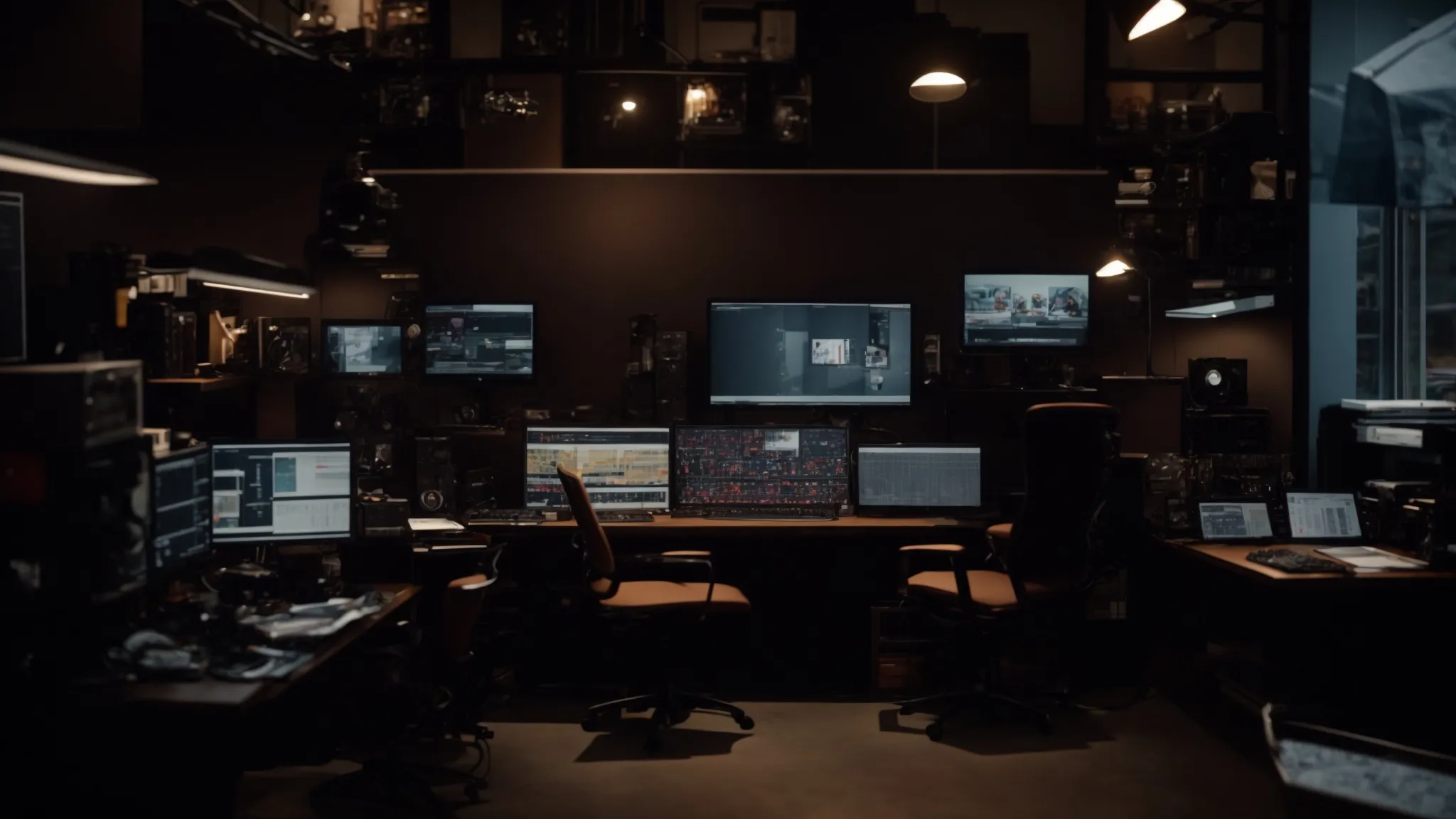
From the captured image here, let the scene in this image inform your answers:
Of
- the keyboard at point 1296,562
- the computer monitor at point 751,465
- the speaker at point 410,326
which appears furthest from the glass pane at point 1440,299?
the speaker at point 410,326

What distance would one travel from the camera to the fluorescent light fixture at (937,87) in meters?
4.90

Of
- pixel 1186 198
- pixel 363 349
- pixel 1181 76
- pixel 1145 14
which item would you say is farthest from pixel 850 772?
pixel 1181 76

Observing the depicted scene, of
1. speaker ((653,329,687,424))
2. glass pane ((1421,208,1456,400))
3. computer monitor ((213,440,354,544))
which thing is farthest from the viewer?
glass pane ((1421,208,1456,400))

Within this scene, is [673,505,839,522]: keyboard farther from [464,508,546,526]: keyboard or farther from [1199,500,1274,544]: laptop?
[1199,500,1274,544]: laptop

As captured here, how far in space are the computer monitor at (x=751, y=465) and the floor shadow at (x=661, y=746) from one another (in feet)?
3.42

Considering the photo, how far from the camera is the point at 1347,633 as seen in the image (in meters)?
4.64

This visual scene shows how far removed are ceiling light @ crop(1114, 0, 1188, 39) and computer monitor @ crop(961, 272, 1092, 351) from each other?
3.77 feet

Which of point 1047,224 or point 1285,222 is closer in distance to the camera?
point 1285,222

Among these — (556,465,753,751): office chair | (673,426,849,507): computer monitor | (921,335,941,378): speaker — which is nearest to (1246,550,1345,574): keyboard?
(921,335,941,378): speaker

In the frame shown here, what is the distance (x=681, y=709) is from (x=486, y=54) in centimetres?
371

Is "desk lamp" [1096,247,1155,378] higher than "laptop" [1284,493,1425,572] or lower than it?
higher

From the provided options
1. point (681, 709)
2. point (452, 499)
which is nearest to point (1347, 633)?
point (681, 709)

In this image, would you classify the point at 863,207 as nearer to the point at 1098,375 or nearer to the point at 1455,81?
the point at 1098,375

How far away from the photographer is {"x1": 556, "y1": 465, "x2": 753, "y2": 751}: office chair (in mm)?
4496
